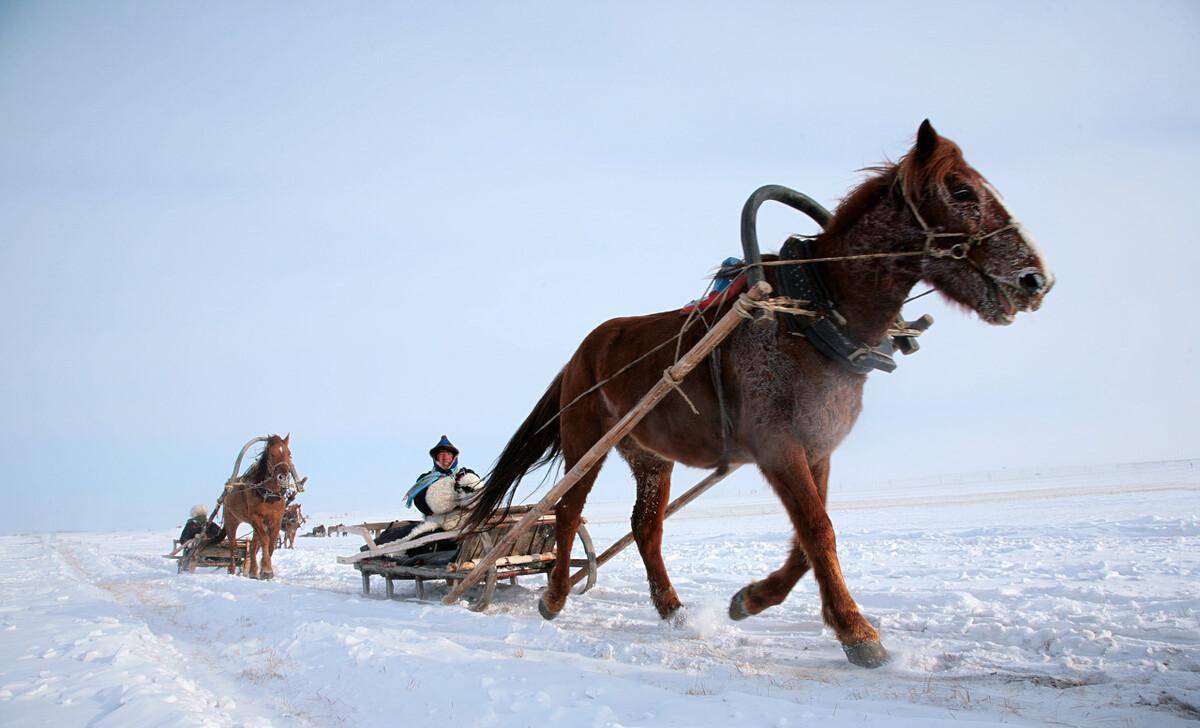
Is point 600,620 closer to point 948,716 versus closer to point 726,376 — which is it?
point 726,376

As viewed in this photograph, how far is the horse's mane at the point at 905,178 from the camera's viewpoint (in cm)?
367

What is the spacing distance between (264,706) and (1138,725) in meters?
3.77

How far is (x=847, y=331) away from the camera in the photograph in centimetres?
398

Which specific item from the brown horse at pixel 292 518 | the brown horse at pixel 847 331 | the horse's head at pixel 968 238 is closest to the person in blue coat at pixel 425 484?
the brown horse at pixel 847 331

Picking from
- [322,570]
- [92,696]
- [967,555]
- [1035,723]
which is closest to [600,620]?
[92,696]

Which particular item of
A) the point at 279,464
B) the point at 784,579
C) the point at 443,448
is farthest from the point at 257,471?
the point at 784,579

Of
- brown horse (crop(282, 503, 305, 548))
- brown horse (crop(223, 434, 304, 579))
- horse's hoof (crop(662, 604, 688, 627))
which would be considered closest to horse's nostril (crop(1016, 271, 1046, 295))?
horse's hoof (crop(662, 604, 688, 627))

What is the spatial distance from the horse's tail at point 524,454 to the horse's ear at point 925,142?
12.6 feet

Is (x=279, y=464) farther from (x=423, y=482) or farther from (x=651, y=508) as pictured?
(x=651, y=508)

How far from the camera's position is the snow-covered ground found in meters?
2.99

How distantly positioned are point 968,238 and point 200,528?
58.8 ft

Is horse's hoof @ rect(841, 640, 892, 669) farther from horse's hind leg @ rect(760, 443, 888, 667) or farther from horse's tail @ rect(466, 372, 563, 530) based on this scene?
horse's tail @ rect(466, 372, 563, 530)

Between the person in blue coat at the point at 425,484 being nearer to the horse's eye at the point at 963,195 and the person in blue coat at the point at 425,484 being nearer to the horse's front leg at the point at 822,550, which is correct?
the horse's front leg at the point at 822,550

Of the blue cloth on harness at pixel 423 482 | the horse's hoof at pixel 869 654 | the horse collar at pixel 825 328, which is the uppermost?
the horse collar at pixel 825 328
